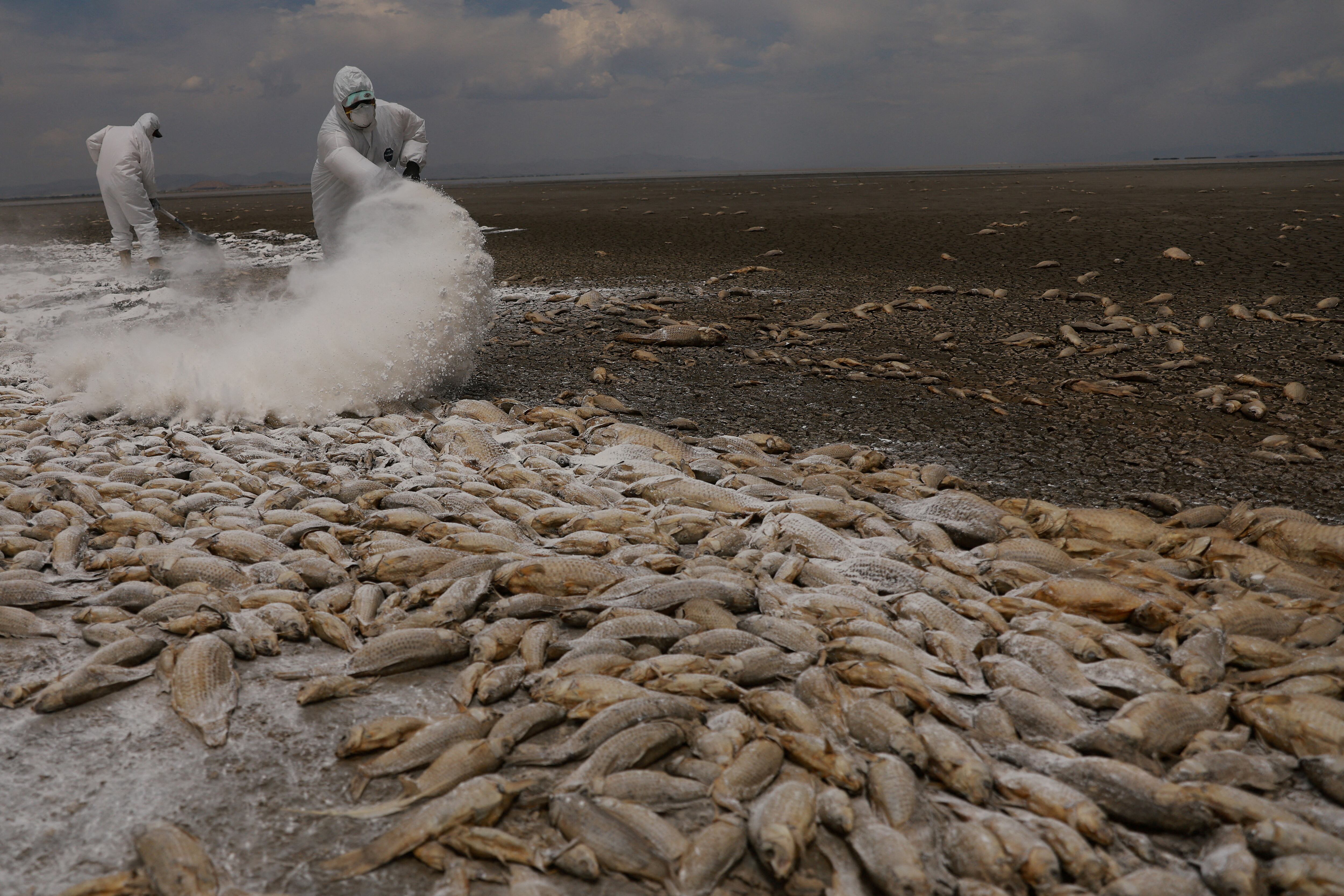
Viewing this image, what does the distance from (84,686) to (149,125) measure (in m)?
12.5

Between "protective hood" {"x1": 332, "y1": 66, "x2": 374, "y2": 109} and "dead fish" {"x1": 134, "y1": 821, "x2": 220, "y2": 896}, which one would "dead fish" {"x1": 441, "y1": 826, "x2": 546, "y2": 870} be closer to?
"dead fish" {"x1": 134, "y1": 821, "x2": 220, "y2": 896}

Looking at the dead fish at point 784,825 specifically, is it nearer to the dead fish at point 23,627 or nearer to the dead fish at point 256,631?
the dead fish at point 256,631

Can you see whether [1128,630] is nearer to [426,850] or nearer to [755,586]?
[755,586]

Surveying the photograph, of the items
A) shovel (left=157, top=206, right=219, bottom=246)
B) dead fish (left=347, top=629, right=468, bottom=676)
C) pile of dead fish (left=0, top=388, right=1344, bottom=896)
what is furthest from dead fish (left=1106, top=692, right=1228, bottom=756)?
shovel (left=157, top=206, right=219, bottom=246)

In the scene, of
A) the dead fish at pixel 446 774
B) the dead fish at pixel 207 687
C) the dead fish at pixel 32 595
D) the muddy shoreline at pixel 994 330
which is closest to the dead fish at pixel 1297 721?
the muddy shoreline at pixel 994 330

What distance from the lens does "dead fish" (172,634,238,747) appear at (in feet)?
7.72

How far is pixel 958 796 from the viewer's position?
2.08 meters

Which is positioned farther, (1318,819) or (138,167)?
(138,167)

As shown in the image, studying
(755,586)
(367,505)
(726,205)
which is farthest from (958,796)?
(726,205)

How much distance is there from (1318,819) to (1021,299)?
7539mm

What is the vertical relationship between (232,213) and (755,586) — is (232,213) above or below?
above

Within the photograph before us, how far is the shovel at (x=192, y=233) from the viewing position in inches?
477

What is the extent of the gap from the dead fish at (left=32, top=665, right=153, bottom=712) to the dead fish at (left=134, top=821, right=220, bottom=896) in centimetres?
73

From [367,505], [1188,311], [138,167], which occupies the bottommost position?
[367,505]
